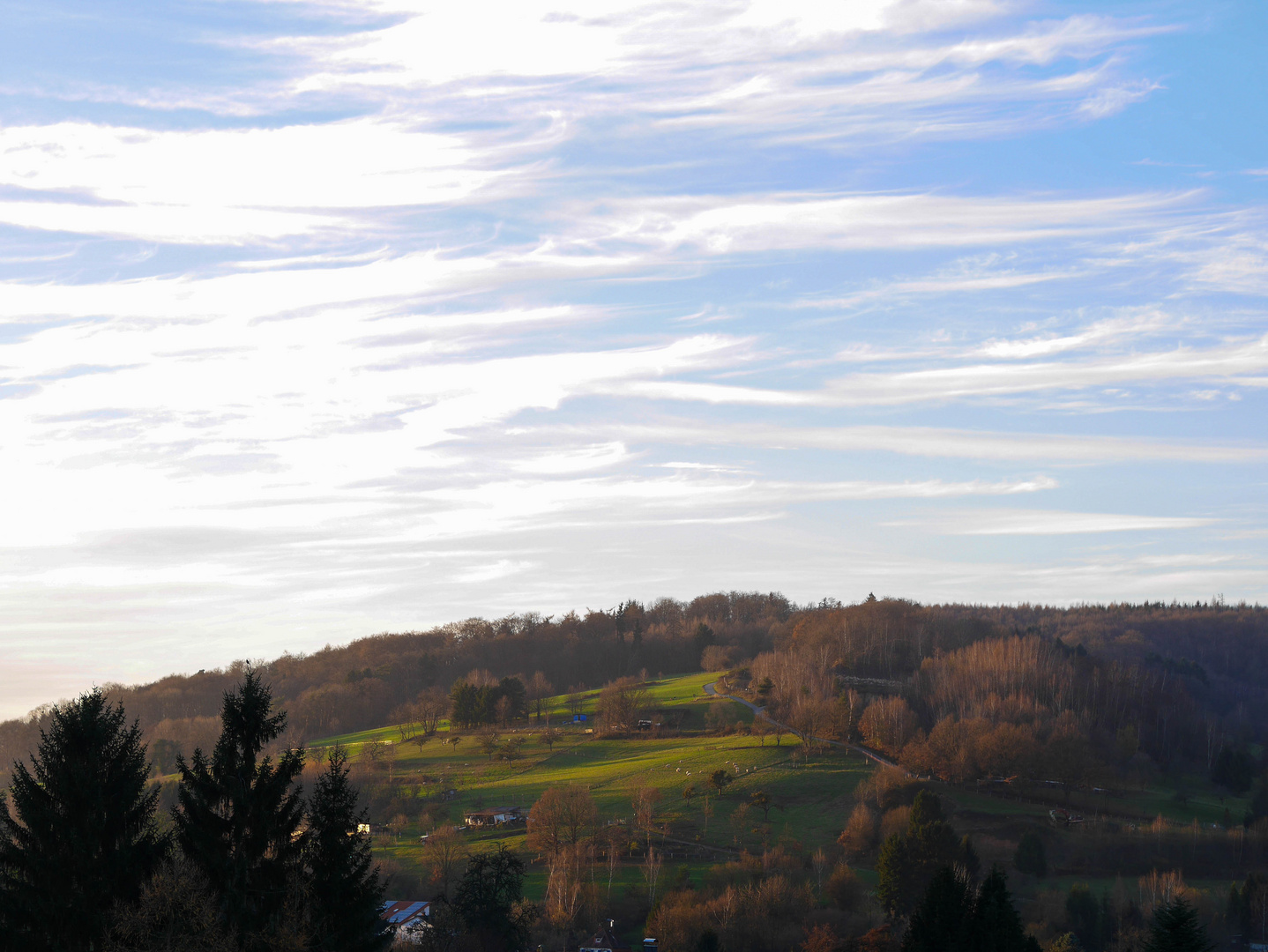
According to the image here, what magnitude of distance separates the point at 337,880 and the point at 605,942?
55787 mm

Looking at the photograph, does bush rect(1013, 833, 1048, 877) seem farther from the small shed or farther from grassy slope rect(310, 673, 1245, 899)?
the small shed

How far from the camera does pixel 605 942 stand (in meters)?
80.2

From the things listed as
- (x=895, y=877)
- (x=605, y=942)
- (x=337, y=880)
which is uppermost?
(x=337, y=880)

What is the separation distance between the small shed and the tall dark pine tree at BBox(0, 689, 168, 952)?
53.9 meters

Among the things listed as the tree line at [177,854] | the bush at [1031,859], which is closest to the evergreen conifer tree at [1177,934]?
the tree line at [177,854]

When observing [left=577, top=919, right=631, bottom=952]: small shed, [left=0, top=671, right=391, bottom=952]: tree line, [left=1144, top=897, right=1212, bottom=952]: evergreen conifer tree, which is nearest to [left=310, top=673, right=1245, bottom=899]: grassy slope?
[left=577, top=919, right=631, bottom=952]: small shed

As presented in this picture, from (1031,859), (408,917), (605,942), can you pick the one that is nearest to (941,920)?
(605,942)

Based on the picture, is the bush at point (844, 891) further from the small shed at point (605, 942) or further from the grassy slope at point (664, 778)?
the small shed at point (605, 942)

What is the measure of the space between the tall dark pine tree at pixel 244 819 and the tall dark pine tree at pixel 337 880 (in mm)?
712

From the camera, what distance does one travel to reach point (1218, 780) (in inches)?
5758

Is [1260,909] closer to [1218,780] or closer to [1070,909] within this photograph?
[1070,909]

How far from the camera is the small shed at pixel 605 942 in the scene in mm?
77588

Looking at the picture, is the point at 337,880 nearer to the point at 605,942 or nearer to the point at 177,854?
the point at 177,854

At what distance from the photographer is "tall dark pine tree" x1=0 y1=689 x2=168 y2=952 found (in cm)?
2752
